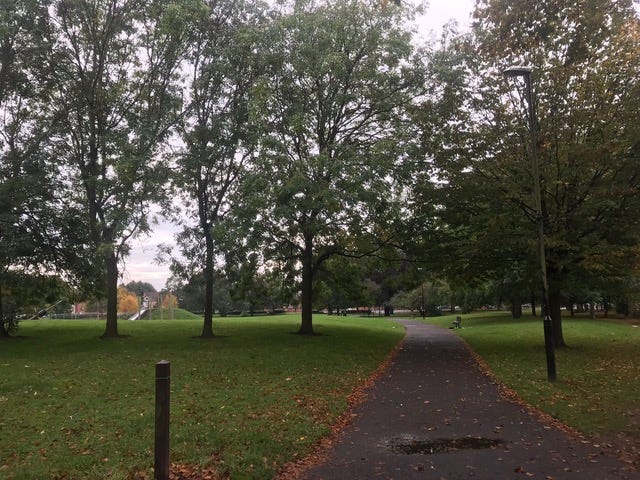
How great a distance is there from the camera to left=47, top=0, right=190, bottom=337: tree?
18.5 meters

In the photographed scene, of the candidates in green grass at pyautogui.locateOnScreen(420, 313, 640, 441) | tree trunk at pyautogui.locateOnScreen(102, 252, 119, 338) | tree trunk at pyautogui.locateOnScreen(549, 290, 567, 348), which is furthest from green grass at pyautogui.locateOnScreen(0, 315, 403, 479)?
tree trunk at pyautogui.locateOnScreen(549, 290, 567, 348)

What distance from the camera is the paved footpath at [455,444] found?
572 cm

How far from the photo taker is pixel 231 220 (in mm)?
17594

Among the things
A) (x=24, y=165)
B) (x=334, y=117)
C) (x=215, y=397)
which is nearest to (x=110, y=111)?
(x=24, y=165)

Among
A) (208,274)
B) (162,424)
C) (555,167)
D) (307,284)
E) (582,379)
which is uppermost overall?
(555,167)

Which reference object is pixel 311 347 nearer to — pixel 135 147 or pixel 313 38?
pixel 135 147

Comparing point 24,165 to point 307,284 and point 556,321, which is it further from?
point 556,321

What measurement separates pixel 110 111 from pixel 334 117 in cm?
930

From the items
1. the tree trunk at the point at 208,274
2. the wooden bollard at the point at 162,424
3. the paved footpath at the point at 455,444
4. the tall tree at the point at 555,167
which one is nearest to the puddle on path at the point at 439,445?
the paved footpath at the point at 455,444

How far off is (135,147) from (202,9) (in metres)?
5.34

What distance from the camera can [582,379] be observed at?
1197cm

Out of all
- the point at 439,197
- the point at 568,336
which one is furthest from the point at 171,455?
the point at 568,336

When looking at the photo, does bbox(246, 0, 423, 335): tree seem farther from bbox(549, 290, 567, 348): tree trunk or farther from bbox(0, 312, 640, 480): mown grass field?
bbox(549, 290, 567, 348): tree trunk

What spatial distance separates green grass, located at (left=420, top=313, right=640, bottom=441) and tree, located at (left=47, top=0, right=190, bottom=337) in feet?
44.6
